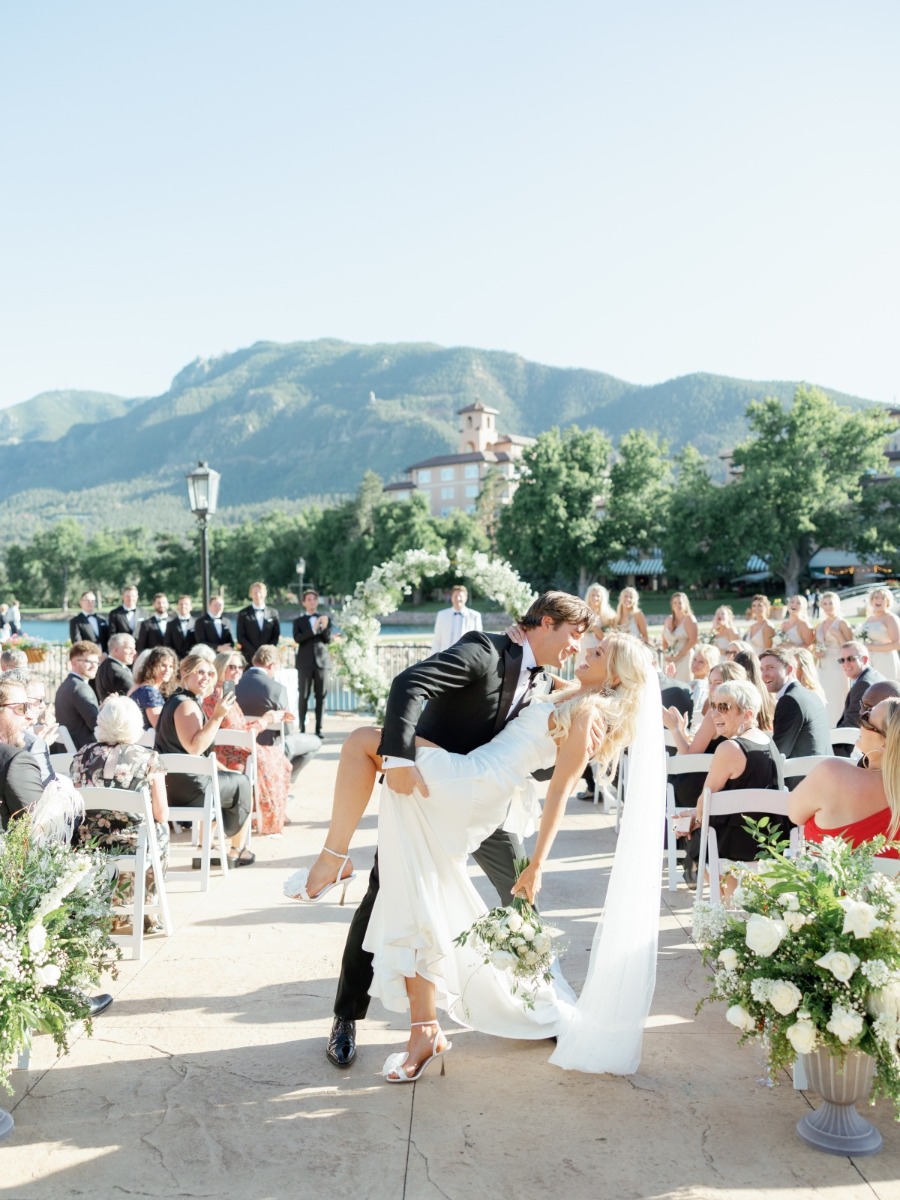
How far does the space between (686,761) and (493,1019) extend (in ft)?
8.69

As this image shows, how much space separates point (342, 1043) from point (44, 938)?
4.35 ft

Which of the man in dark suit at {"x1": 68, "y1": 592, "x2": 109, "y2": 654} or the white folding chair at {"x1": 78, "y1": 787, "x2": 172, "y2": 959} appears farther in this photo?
the man in dark suit at {"x1": 68, "y1": 592, "x2": 109, "y2": 654}

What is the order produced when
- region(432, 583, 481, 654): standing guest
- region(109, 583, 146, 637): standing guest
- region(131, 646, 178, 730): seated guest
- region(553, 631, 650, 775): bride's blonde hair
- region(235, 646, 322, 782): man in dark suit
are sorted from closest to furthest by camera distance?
1. region(553, 631, 650, 775): bride's blonde hair
2. region(131, 646, 178, 730): seated guest
3. region(235, 646, 322, 782): man in dark suit
4. region(432, 583, 481, 654): standing guest
5. region(109, 583, 146, 637): standing guest

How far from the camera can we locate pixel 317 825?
8453mm

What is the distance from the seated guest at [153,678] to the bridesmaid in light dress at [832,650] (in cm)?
662

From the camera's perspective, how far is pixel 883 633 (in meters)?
10.1

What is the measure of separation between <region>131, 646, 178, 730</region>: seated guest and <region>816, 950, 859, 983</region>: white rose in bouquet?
521 centimetres

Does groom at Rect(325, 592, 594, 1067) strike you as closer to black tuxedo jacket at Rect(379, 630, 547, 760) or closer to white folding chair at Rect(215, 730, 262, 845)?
black tuxedo jacket at Rect(379, 630, 547, 760)

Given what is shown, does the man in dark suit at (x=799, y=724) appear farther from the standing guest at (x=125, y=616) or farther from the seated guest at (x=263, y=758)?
the standing guest at (x=125, y=616)

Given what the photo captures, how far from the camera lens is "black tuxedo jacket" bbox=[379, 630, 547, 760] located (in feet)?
11.3

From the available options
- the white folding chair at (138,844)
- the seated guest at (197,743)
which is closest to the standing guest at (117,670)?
Result: the seated guest at (197,743)

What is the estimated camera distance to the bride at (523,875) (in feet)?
11.9

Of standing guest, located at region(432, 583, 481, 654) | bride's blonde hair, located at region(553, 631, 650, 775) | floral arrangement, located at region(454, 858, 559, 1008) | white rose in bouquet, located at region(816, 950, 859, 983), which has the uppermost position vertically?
bride's blonde hair, located at region(553, 631, 650, 775)

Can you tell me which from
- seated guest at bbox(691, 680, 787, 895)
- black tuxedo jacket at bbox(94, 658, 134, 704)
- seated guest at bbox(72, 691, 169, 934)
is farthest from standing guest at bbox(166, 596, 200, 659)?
seated guest at bbox(691, 680, 787, 895)
